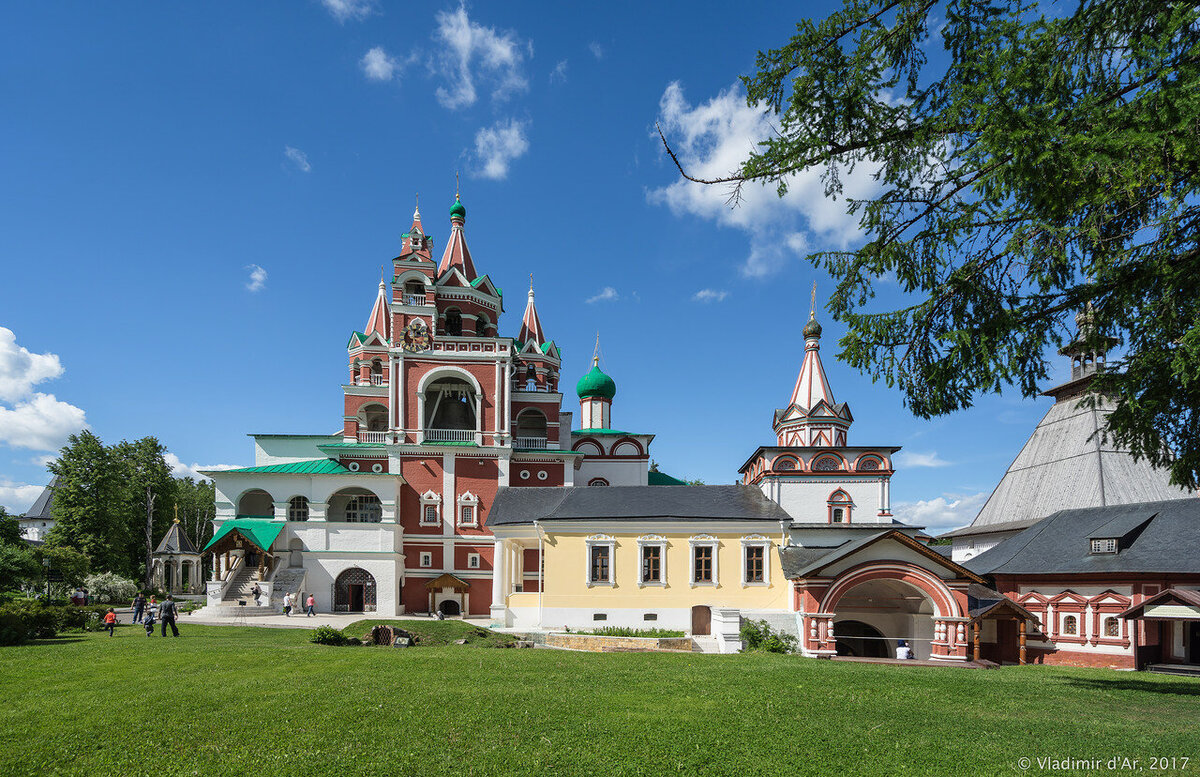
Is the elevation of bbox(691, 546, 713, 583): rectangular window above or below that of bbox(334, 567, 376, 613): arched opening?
above

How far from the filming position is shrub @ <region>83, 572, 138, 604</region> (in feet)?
113

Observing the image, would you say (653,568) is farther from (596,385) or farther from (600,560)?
(596,385)

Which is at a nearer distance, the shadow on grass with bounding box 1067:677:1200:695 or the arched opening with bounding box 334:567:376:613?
the shadow on grass with bounding box 1067:677:1200:695

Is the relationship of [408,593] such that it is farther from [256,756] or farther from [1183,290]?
[1183,290]

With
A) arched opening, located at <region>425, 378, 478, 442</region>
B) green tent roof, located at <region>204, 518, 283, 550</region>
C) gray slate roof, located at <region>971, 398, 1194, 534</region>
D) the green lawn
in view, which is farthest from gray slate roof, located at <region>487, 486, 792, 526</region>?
gray slate roof, located at <region>971, 398, 1194, 534</region>

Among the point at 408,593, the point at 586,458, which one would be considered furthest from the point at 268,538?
the point at 586,458

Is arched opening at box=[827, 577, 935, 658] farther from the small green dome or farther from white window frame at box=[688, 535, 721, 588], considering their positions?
the small green dome

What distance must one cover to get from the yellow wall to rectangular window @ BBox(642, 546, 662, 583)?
0.67ft

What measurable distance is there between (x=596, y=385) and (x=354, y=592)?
18981 mm

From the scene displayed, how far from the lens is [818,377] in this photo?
1439 inches

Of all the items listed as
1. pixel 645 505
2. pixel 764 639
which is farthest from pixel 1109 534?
pixel 645 505

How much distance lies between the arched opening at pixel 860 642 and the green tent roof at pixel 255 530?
937 inches

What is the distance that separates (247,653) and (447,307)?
24.3 meters

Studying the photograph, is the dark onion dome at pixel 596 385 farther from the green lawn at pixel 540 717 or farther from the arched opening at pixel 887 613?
the green lawn at pixel 540 717
